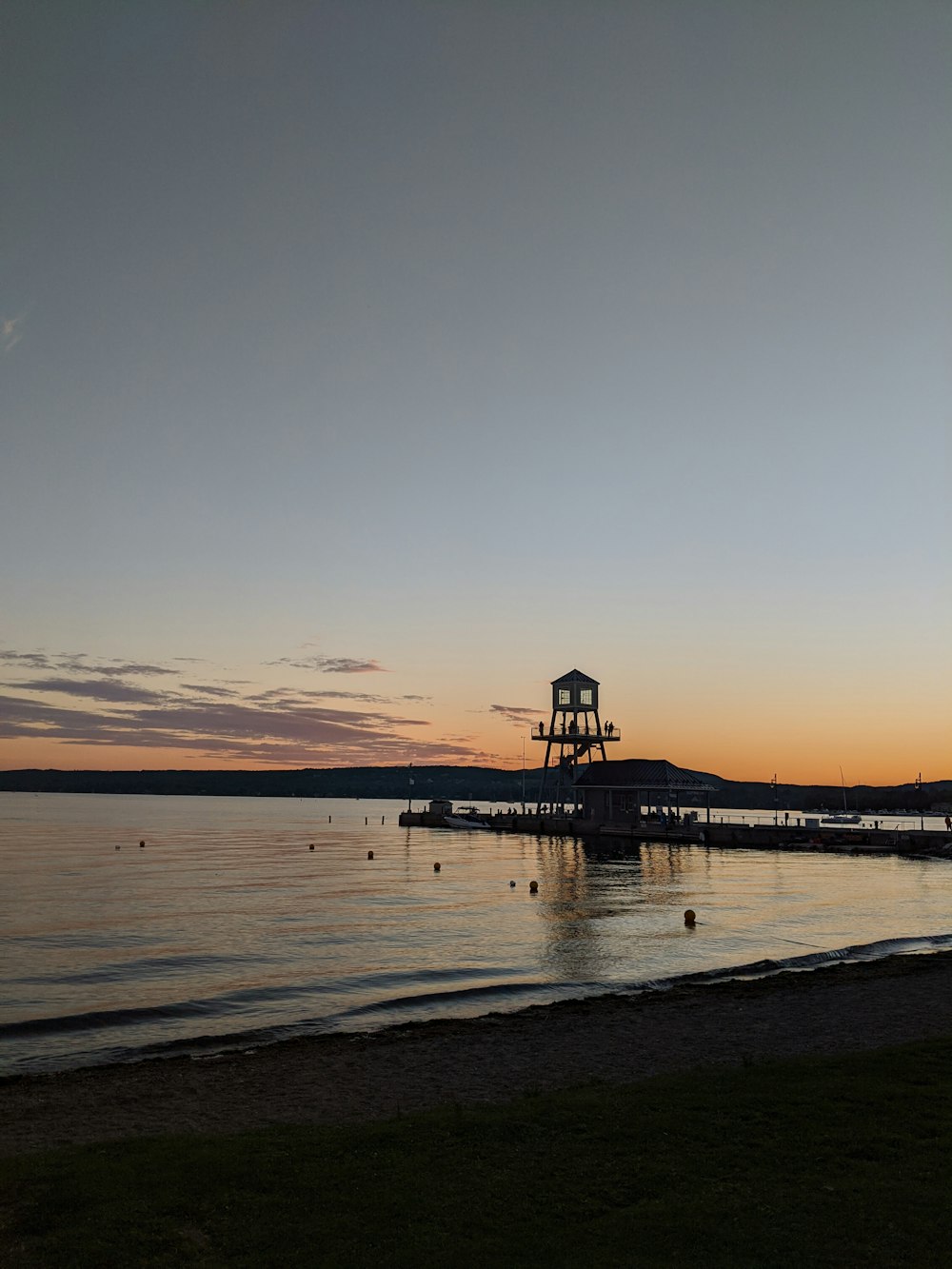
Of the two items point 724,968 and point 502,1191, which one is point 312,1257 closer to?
point 502,1191

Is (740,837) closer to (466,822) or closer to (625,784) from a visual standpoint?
(625,784)

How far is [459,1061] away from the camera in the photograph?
802 inches

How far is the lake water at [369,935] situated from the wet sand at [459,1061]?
9.94 feet

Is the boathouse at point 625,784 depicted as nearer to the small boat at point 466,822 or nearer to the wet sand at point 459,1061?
the small boat at point 466,822

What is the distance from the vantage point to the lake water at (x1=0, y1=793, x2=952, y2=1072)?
27609 millimetres

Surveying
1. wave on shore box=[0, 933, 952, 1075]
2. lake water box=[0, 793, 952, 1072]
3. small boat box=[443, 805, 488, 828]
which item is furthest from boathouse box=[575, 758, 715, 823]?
wave on shore box=[0, 933, 952, 1075]

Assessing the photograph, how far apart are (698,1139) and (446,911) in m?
43.2

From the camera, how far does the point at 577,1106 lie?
13.8 metres

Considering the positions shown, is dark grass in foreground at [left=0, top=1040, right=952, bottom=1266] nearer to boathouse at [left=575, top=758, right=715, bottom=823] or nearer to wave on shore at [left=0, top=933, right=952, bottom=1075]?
wave on shore at [left=0, top=933, right=952, bottom=1075]

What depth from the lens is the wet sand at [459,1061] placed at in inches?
648

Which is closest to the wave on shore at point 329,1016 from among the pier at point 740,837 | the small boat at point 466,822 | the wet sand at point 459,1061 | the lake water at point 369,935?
the lake water at point 369,935

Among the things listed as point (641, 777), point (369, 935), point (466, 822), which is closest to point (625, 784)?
point (641, 777)

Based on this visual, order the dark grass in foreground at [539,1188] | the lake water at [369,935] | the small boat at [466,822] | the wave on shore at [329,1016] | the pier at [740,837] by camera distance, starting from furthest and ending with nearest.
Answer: the small boat at [466,822] < the pier at [740,837] < the lake water at [369,935] < the wave on shore at [329,1016] < the dark grass in foreground at [539,1188]

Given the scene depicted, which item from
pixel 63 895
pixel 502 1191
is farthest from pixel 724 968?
pixel 63 895
